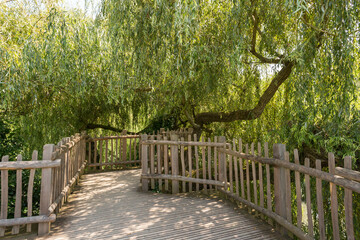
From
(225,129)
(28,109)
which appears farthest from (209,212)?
(28,109)

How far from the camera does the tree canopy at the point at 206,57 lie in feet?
16.4

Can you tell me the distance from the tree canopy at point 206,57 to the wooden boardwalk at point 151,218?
2.44 m

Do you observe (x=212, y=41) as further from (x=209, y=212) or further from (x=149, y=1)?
(x=209, y=212)

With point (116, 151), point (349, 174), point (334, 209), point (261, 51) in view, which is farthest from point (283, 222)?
point (116, 151)

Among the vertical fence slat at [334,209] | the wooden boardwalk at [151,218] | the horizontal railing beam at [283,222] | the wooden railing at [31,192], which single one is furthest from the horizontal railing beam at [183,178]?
the vertical fence slat at [334,209]

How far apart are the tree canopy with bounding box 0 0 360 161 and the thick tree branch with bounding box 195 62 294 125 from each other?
0.14 feet

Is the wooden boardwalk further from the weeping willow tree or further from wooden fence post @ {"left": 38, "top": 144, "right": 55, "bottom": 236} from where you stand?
the weeping willow tree

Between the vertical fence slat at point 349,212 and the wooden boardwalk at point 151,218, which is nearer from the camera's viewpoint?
the vertical fence slat at point 349,212

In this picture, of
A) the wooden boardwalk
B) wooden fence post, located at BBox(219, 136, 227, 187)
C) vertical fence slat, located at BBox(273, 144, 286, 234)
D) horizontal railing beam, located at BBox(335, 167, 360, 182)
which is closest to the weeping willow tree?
vertical fence slat, located at BBox(273, 144, 286, 234)

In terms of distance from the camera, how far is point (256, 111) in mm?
7676

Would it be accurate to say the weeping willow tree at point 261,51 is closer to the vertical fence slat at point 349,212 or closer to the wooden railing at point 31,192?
the vertical fence slat at point 349,212

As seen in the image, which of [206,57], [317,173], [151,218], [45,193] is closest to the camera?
[317,173]

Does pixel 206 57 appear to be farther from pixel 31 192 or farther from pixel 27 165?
pixel 31 192

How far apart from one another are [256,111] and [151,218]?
4353mm
